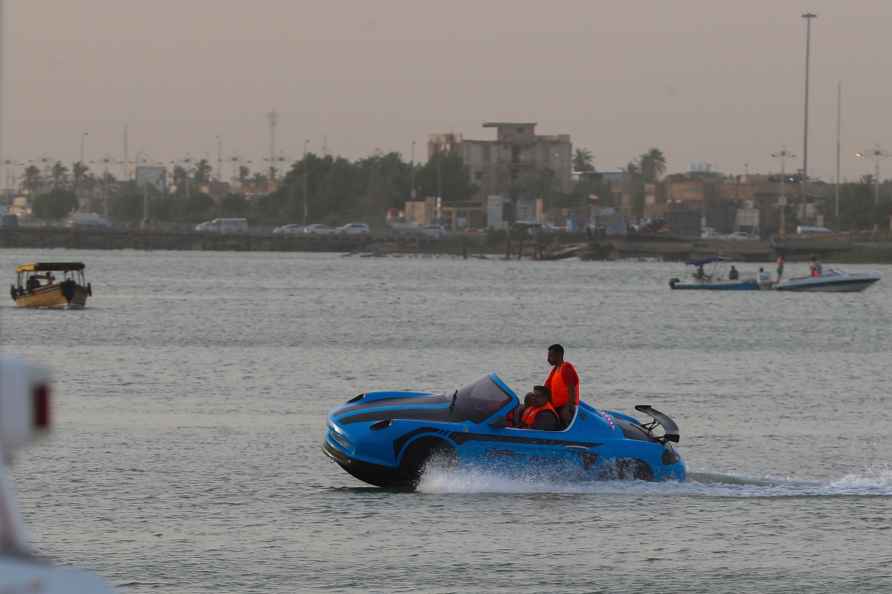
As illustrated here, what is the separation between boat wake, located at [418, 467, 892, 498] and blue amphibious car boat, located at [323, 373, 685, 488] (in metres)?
0.14

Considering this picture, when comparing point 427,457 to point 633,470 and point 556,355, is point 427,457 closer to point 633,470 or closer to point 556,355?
point 556,355

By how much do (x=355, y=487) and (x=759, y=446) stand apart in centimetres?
990

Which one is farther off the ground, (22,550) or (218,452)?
(22,550)

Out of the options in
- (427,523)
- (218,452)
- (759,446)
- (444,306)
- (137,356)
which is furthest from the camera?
(444,306)

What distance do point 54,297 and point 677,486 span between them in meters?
64.7

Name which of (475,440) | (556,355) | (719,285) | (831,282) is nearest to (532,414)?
(475,440)

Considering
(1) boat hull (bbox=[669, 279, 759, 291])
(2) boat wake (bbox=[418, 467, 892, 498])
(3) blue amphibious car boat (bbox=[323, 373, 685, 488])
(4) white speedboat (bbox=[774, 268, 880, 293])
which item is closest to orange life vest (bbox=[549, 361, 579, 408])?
(3) blue amphibious car boat (bbox=[323, 373, 685, 488])

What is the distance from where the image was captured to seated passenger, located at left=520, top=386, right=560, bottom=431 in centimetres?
2080

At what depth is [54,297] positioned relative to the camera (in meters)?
82.8

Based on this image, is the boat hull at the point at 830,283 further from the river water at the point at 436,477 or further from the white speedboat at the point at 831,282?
the river water at the point at 436,477

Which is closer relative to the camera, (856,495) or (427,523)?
(427,523)

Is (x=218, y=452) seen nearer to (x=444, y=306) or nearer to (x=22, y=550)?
(x=22, y=550)

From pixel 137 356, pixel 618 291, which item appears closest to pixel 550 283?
pixel 618 291

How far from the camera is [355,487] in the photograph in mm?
22922
